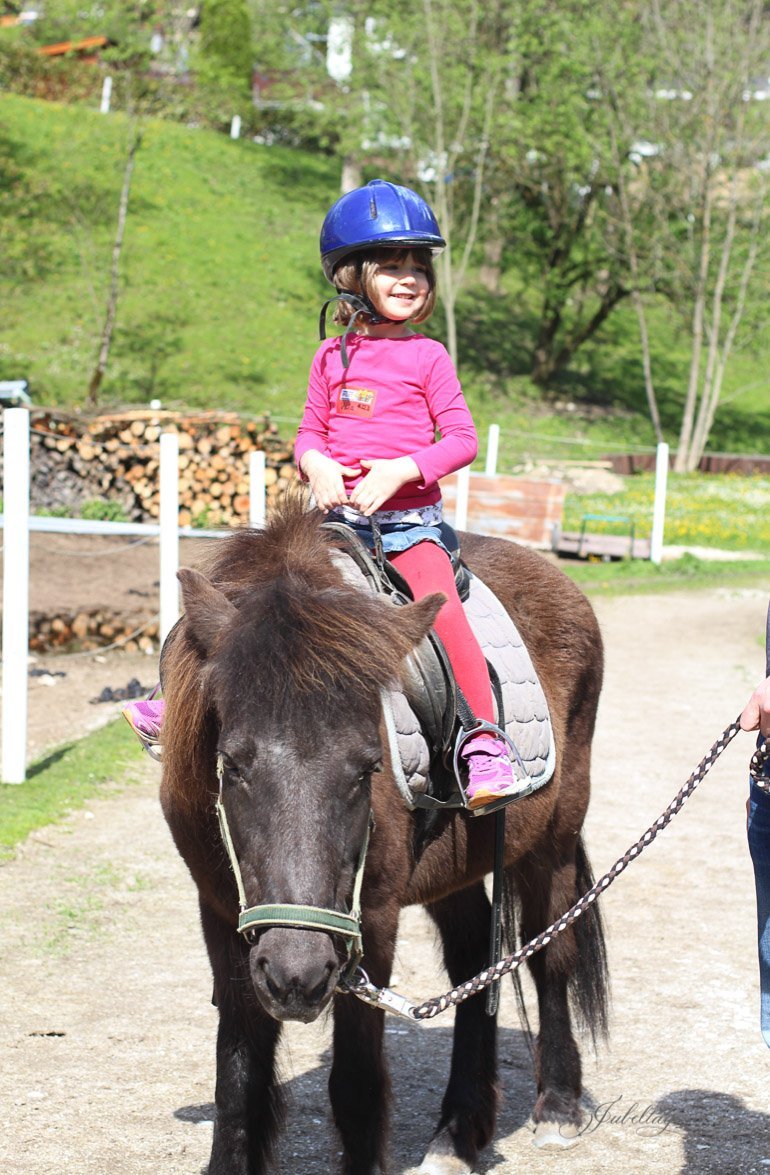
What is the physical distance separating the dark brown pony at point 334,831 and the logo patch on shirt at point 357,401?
43 cm

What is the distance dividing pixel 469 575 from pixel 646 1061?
182cm

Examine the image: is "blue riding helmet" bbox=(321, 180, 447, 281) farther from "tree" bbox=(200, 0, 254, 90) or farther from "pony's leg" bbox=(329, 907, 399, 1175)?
"tree" bbox=(200, 0, 254, 90)

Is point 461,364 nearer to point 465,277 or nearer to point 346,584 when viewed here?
point 465,277

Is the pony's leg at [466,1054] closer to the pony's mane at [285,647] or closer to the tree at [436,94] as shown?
the pony's mane at [285,647]

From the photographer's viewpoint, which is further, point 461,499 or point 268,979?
point 461,499

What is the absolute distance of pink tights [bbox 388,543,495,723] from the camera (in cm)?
329

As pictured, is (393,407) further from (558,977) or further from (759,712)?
(558,977)

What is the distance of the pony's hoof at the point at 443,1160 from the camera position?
356 cm

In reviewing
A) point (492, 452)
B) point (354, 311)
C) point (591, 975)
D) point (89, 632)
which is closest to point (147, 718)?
point (354, 311)

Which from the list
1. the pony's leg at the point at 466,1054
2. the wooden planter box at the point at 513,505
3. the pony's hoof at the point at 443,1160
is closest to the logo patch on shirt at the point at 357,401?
the pony's leg at the point at 466,1054

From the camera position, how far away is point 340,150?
3053 centimetres

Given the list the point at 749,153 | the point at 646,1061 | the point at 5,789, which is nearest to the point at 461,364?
the point at 749,153

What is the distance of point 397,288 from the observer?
3369 mm

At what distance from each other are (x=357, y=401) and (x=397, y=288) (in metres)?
0.31
